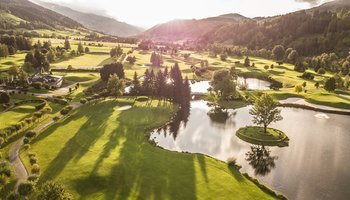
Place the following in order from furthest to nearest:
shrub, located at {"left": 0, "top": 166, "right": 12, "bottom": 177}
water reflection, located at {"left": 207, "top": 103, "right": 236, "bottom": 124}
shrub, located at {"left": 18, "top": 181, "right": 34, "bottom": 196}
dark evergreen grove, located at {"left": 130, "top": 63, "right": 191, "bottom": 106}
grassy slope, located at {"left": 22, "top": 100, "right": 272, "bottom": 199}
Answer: dark evergreen grove, located at {"left": 130, "top": 63, "right": 191, "bottom": 106}, water reflection, located at {"left": 207, "top": 103, "right": 236, "bottom": 124}, shrub, located at {"left": 0, "top": 166, "right": 12, "bottom": 177}, grassy slope, located at {"left": 22, "top": 100, "right": 272, "bottom": 199}, shrub, located at {"left": 18, "top": 181, "right": 34, "bottom": 196}

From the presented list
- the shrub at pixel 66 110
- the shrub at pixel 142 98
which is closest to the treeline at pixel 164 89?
the shrub at pixel 142 98

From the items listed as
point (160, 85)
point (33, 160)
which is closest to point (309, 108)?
point (160, 85)

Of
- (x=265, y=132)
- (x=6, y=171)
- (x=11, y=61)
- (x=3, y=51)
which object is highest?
(x=3, y=51)

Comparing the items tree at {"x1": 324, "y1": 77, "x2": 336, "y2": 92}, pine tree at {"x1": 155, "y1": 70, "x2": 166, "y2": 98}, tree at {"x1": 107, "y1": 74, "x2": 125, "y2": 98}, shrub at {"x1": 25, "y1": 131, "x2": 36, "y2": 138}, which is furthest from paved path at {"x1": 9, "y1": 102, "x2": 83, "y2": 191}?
tree at {"x1": 324, "y1": 77, "x2": 336, "y2": 92}

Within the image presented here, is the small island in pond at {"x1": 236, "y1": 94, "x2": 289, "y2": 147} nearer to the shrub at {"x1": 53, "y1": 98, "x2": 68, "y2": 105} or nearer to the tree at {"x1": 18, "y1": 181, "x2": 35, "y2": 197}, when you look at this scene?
the tree at {"x1": 18, "y1": 181, "x2": 35, "y2": 197}

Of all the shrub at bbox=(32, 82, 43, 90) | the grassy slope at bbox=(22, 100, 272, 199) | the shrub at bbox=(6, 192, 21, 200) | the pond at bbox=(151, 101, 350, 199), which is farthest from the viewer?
the shrub at bbox=(32, 82, 43, 90)

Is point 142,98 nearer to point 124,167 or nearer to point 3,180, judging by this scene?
point 124,167

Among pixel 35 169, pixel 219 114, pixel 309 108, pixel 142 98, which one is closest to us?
pixel 35 169
